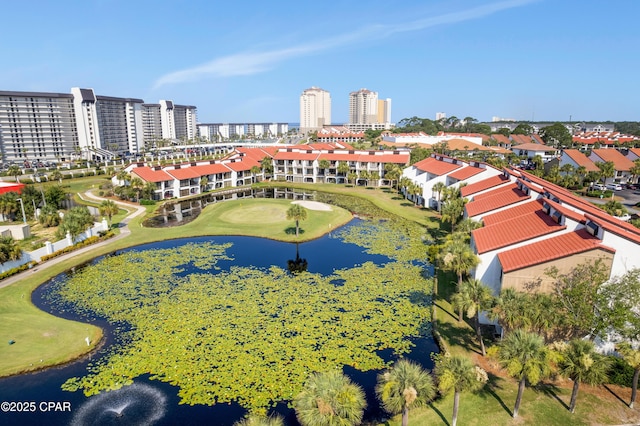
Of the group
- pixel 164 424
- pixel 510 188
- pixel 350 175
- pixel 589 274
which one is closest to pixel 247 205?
pixel 350 175

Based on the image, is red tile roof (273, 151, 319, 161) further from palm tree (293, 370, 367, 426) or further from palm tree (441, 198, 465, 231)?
palm tree (293, 370, 367, 426)

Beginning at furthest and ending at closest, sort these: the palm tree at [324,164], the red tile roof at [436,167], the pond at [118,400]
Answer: the palm tree at [324,164] → the red tile roof at [436,167] → the pond at [118,400]

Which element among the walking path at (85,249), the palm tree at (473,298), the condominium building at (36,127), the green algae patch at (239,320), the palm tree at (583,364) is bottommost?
the green algae patch at (239,320)

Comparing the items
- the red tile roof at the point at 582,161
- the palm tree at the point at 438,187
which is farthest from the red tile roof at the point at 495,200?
the red tile roof at the point at 582,161

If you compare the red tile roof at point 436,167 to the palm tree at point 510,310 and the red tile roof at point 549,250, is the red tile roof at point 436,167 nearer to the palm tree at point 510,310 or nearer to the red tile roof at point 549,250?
the red tile roof at point 549,250

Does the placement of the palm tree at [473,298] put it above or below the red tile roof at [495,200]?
below

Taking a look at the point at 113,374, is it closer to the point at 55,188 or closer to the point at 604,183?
the point at 55,188
